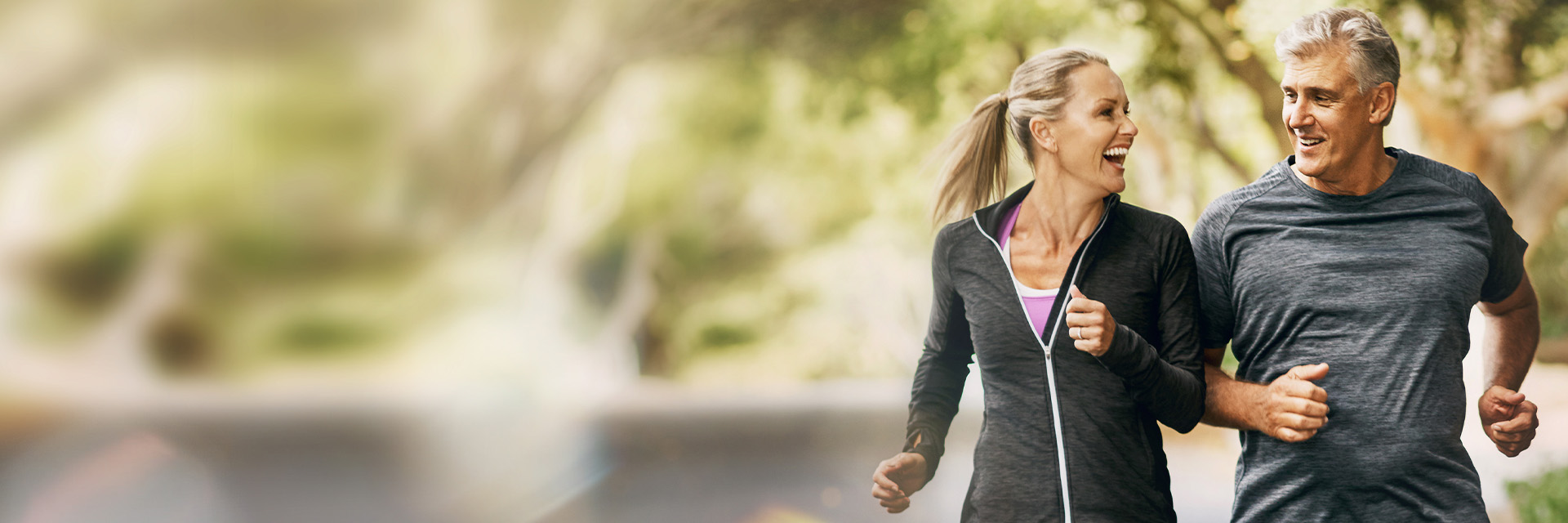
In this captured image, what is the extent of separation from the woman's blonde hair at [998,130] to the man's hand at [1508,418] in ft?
1.98

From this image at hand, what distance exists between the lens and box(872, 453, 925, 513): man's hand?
141 cm


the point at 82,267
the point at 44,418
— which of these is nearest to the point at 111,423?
the point at 44,418

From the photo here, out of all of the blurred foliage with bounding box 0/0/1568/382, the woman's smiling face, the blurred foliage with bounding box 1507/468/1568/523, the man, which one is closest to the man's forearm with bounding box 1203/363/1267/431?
the man

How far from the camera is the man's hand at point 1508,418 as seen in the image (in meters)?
1.36

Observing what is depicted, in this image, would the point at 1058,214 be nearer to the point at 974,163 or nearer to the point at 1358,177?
the point at 974,163

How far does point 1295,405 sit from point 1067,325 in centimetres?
27

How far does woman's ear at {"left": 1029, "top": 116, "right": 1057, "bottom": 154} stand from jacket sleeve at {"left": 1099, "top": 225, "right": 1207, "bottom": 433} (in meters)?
0.17

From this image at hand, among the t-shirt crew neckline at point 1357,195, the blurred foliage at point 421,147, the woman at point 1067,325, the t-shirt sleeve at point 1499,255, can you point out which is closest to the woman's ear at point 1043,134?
the woman at point 1067,325

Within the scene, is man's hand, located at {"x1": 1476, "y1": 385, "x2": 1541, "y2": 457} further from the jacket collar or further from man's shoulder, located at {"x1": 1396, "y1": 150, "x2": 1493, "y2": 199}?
the jacket collar

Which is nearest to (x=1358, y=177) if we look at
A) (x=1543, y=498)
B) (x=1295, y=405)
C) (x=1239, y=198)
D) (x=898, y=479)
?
(x=1239, y=198)

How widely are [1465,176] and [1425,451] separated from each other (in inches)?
12.9

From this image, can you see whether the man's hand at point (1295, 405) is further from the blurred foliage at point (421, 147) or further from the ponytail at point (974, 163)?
the blurred foliage at point (421, 147)

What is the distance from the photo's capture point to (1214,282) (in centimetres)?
140

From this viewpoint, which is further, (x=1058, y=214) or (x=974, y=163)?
(x=974, y=163)
